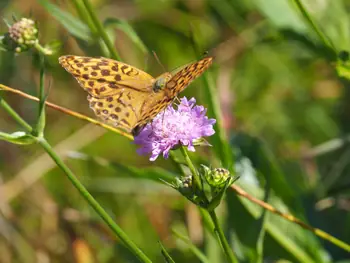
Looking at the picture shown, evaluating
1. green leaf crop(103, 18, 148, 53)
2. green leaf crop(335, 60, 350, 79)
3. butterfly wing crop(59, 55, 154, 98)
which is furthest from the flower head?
green leaf crop(335, 60, 350, 79)

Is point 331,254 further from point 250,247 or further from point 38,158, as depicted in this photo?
point 38,158

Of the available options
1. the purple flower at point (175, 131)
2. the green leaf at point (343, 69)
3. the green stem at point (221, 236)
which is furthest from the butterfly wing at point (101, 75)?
the green leaf at point (343, 69)

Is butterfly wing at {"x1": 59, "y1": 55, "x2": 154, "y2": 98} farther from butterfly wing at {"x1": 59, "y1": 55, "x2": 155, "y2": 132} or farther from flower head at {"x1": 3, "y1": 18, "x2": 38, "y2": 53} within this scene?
flower head at {"x1": 3, "y1": 18, "x2": 38, "y2": 53}

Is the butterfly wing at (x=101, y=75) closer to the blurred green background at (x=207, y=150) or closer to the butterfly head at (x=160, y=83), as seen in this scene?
the butterfly head at (x=160, y=83)

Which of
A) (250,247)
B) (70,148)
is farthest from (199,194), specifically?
(70,148)

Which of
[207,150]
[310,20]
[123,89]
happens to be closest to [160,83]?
[123,89]

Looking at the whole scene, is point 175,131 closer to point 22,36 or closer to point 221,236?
point 221,236
